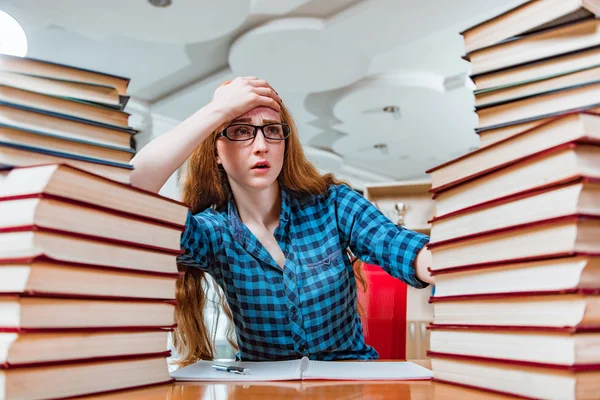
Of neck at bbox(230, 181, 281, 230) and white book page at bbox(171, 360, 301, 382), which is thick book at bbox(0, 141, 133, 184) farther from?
neck at bbox(230, 181, 281, 230)

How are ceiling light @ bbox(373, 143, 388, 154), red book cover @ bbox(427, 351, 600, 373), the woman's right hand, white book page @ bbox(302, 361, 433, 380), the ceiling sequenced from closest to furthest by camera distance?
red book cover @ bbox(427, 351, 600, 373), white book page @ bbox(302, 361, 433, 380), the woman's right hand, the ceiling, ceiling light @ bbox(373, 143, 388, 154)

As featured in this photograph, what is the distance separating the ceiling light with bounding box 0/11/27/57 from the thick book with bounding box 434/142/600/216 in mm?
962

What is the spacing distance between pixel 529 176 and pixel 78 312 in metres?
0.55

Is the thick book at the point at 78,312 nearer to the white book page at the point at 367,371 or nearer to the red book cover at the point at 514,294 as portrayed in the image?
the white book page at the point at 367,371

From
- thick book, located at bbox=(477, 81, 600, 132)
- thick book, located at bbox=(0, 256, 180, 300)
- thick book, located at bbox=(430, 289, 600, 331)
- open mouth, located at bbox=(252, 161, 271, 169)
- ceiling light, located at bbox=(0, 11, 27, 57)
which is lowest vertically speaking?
thick book, located at bbox=(430, 289, 600, 331)

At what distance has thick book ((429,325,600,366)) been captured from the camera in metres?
0.50

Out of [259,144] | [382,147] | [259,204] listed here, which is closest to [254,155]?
[259,144]

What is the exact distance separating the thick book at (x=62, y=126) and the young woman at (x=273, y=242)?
0.33 metres

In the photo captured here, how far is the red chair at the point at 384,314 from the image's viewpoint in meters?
1.65

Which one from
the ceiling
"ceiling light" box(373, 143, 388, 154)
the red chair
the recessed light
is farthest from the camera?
"ceiling light" box(373, 143, 388, 154)

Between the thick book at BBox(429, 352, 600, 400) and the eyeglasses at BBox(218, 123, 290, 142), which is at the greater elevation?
the eyeglasses at BBox(218, 123, 290, 142)

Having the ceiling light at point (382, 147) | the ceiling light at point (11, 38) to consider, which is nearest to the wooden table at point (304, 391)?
the ceiling light at point (11, 38)

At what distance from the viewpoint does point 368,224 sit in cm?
132

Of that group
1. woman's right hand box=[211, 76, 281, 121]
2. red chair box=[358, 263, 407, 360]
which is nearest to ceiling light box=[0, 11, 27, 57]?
woman's right hand box=[211, 76, 281, 121]
